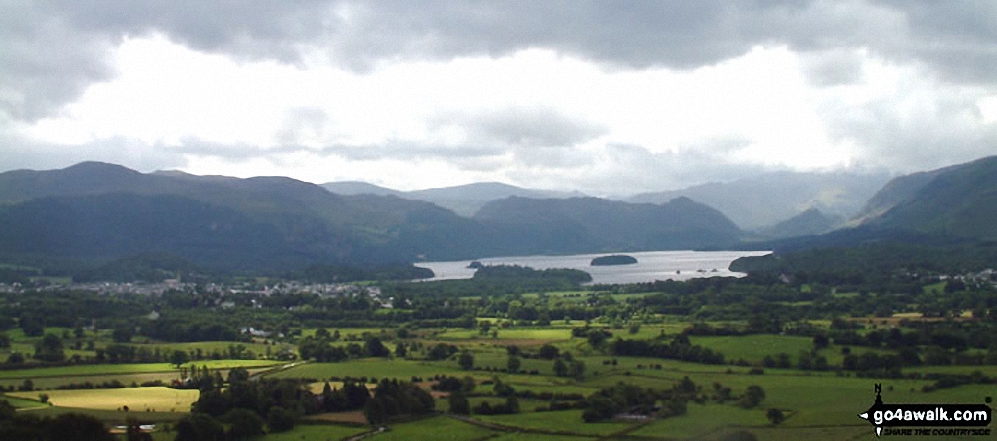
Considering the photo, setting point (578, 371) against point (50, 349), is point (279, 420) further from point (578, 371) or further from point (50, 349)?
point (50, 349)

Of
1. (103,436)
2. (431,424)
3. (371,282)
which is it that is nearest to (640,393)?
(431,424)

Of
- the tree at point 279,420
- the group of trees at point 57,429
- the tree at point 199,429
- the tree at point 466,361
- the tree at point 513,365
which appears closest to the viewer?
the group of trees at point 57,429

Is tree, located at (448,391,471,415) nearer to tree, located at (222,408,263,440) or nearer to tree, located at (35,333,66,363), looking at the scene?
tree, located at (222,408,263,440)

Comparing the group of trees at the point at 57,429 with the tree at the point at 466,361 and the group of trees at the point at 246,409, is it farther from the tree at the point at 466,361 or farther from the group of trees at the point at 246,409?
the tree at the point at 466,361

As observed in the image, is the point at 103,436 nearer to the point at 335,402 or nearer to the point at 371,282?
the point at 335,402

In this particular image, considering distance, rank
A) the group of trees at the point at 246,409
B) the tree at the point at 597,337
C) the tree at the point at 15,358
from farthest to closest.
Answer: the tree at the point at 597,337 → the tree at the point at 15,358 → the group of trees at the point at 246,409

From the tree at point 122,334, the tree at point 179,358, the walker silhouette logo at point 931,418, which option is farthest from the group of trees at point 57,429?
the tree at point 122,334
